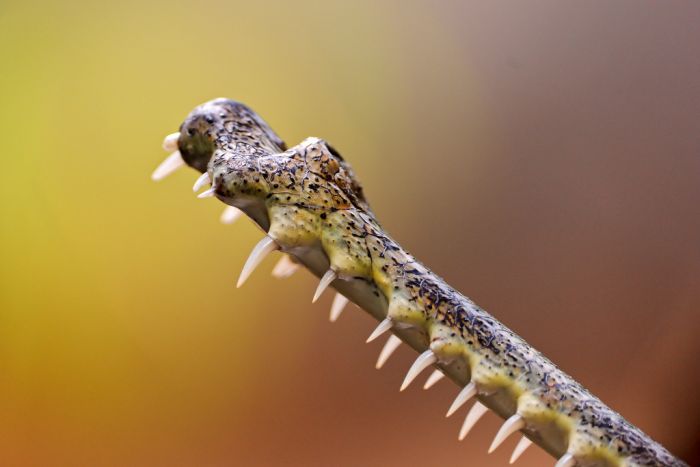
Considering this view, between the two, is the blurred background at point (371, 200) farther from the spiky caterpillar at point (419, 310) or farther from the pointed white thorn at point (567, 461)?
the pointed white thorn at point (567, 461)

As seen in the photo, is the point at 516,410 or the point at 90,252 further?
the point at 90,252

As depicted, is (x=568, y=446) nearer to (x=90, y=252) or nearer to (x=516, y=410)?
(x=516, y=410)

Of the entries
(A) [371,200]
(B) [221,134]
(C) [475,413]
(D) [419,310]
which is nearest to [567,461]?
(C) [475,413]

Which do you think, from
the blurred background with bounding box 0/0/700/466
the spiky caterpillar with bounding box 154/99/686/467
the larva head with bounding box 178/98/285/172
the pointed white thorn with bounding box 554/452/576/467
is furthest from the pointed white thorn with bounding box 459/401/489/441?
the blurred background with bounding box 0/0/700/466

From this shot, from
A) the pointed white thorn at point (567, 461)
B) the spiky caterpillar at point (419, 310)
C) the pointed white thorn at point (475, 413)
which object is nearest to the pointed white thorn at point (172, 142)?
the spiky caterpillar at point (419, 310)

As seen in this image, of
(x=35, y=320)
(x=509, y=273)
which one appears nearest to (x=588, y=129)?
(x=509, y=273)

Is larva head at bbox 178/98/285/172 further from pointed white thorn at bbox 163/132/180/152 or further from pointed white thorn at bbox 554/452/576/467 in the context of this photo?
pointed white thorn at bbox 554/452/576/467
